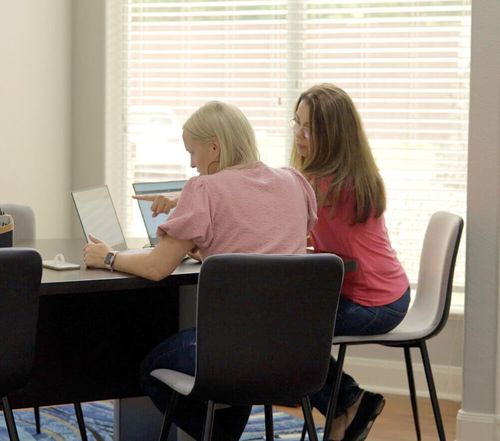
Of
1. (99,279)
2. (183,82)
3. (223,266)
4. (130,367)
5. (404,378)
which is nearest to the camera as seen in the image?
(223,266)

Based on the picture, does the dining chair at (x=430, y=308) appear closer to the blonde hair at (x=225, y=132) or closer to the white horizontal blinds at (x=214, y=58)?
the blonde hair at (x=225, y=132)

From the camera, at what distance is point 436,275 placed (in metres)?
3.48

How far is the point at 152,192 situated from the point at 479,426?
1431 mm

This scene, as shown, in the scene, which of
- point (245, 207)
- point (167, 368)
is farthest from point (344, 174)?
point (167, 368)

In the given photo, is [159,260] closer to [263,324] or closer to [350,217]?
[263,324]

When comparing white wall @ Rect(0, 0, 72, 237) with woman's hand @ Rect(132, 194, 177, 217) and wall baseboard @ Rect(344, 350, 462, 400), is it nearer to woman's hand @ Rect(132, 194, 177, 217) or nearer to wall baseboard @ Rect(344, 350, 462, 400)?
woman's hand @ Rect(132, 194, 177, 217)

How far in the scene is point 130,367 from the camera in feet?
10.5

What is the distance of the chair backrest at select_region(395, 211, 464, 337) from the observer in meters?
3.32

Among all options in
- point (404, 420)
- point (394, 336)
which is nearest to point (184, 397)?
point (394, 336)

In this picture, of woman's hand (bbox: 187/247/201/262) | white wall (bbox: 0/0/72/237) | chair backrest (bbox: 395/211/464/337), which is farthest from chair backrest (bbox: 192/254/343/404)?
white wall (bbox: 0/0/72/237)

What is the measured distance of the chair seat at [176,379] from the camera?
8.50ft

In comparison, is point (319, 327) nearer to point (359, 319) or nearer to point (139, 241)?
point (359, 319)

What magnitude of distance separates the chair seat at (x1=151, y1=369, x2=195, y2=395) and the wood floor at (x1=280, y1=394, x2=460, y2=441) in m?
1.30

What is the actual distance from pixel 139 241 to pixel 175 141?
0.51 m
